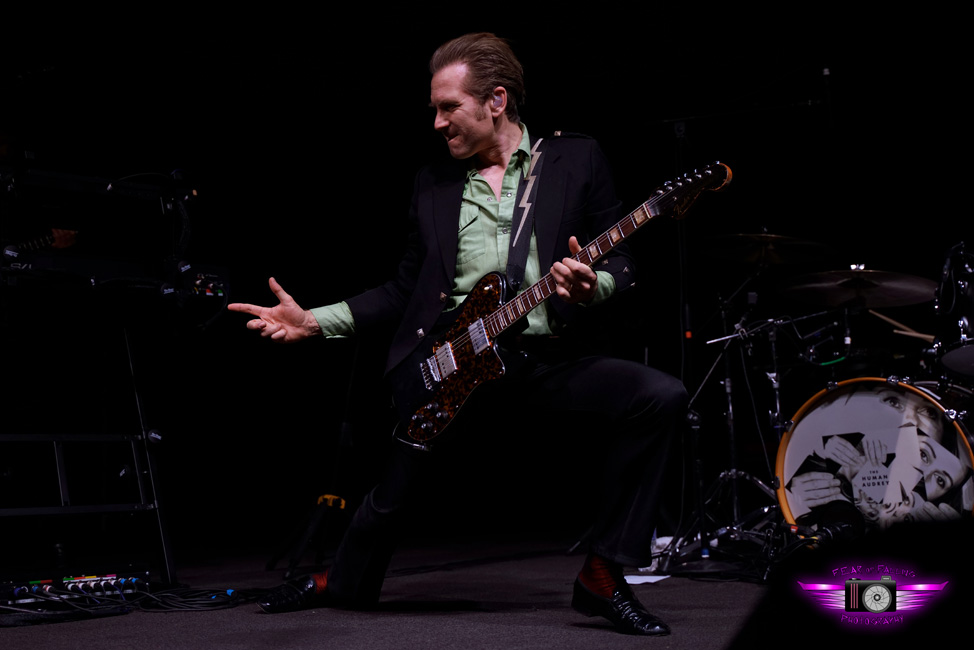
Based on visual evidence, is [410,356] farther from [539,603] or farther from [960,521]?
[960,521]

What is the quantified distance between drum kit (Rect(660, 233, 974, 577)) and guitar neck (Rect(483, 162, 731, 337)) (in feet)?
5.42

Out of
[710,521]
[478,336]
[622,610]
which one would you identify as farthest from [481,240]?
[710,521]

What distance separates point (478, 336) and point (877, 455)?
7.54 feet

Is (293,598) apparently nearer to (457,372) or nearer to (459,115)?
(457,372)

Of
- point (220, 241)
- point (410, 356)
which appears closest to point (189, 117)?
point (220, 241)

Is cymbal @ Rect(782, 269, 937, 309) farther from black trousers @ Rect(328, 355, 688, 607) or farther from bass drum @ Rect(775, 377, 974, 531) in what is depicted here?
black trousers @ Rect(328, 355, 688, 607)

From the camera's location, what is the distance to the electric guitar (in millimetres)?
2521

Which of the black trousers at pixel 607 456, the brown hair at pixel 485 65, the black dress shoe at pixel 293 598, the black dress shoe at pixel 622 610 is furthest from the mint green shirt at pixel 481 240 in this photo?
the black dress shoe at pixel 622 610

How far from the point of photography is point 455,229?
2.91m

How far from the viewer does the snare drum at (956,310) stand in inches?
145

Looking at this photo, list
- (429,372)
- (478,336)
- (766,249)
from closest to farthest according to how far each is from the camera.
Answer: (478,336) < (429,372) < (766,249)

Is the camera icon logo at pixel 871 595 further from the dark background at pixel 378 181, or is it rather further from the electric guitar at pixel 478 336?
the dark background at pixel 378 181

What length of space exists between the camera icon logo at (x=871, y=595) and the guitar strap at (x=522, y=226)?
2.14m

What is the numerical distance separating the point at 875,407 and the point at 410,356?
2319 millimetres
